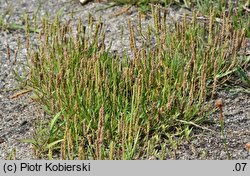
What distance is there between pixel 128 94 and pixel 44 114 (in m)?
0.47

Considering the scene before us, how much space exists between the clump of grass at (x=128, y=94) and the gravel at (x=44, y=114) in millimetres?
88

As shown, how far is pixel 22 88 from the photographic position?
161 inches

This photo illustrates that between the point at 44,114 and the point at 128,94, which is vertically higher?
the point at 128,94

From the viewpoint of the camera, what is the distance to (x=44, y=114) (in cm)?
383

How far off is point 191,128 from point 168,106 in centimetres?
17

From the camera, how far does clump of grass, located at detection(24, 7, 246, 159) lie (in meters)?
3.38

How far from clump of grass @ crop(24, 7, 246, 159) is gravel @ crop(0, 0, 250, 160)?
0.29 ft

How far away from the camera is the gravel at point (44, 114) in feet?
11.3

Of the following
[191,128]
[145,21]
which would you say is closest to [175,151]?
[191,128]

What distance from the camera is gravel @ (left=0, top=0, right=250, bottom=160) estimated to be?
345 centimetres

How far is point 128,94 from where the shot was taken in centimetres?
373

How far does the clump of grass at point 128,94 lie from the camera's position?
11.1 feet
